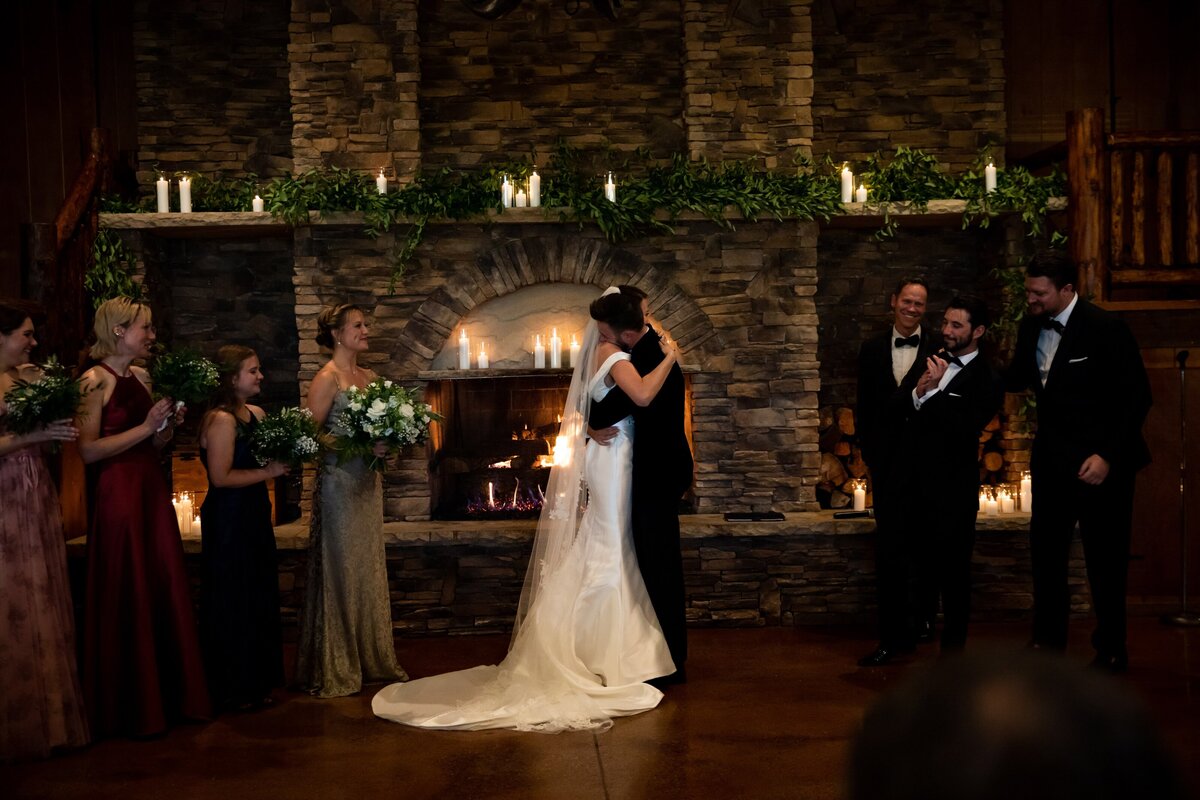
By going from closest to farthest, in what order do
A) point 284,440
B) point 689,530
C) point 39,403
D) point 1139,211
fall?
point 39,403 → point 284,440 → point 689,530 → point 1139,211

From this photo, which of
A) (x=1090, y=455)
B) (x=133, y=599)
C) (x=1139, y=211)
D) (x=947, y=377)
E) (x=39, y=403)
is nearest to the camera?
(x=39, y=403)

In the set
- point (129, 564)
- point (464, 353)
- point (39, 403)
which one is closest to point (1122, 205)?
point (464, 353)

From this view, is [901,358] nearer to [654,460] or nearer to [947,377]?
[947,377]

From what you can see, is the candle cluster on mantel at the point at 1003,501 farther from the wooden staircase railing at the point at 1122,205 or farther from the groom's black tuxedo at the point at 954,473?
the groom's black tuxedo at the point at 954,473

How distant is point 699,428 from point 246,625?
9.49 ft

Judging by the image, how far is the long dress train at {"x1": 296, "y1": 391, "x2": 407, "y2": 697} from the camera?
511 centimetres

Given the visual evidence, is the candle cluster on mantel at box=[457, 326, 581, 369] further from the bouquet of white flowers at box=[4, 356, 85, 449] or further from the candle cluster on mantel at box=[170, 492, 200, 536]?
the bouquet of white flowers at box=[4, 356, 85, 449]

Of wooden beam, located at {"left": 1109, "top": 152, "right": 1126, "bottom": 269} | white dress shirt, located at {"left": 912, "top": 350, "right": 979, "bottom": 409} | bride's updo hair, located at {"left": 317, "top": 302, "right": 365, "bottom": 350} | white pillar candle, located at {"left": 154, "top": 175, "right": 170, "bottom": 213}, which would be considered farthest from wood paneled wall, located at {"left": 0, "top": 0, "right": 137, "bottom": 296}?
wooden beam, located at {"left": 1109, "top": 152, "right": 1126, "bottom": 269}

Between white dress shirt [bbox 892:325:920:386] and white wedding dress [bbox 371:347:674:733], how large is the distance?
4.89ft

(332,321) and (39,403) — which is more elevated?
(332,321)

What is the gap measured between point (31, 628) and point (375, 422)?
5.22 ft

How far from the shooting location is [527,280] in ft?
21.3

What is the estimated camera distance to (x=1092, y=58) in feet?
24.5

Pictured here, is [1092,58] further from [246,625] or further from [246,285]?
[246,625]
